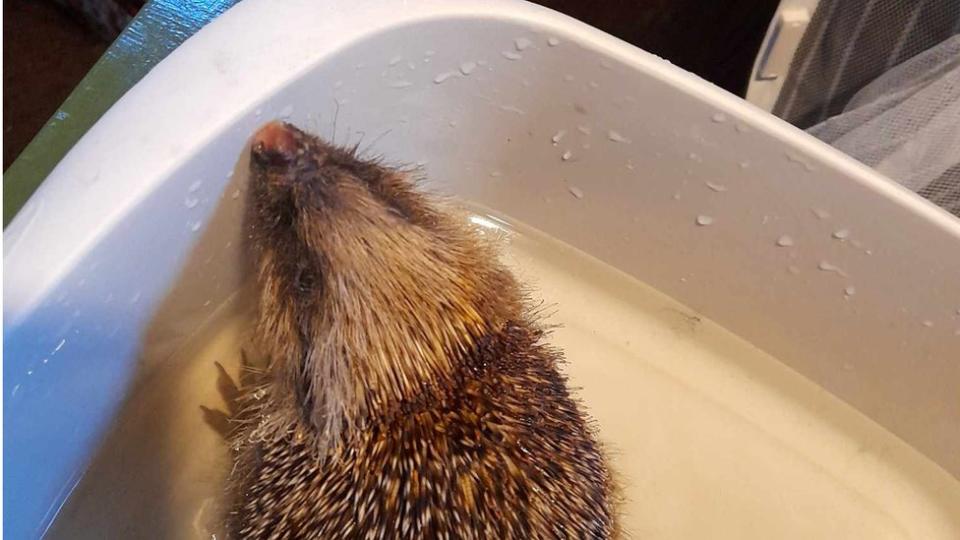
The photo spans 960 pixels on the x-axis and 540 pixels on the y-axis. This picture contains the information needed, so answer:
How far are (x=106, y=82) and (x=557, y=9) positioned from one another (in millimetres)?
1094

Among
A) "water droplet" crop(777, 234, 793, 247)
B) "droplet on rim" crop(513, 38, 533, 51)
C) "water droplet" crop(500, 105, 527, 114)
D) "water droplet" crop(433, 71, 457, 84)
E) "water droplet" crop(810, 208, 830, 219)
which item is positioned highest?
"droplet on rim" crop(513, 38, 533, 51)

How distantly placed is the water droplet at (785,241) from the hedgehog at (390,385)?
47 centimetres

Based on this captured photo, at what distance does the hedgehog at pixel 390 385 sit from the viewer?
1063mm

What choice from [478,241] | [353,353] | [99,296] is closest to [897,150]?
[478,241]

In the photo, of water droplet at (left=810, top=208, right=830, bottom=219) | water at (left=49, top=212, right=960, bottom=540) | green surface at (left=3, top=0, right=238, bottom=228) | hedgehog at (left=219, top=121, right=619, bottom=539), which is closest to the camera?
hedgehog at (left=219, top=121, right=619, bottom=539)

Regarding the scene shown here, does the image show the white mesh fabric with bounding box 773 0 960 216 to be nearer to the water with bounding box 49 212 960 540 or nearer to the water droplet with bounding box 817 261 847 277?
the water droplet with bounding box 817 261 847 277

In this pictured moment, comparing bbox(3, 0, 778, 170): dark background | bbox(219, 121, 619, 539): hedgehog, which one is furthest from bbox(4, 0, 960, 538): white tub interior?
bbox(3, 0, 778, 170): dark background

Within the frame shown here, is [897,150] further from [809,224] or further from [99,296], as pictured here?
[99,296]

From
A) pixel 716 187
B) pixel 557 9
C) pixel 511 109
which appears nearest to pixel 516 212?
pixel 511 109

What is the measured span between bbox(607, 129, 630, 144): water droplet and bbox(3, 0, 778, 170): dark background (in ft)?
2.42

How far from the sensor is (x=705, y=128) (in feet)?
4.23

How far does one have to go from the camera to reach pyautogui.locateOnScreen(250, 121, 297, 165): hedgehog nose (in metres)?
1.13

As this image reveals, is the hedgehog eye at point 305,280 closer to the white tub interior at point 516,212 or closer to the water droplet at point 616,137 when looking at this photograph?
the white tub interior at point 516,212

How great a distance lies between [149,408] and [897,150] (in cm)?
129
